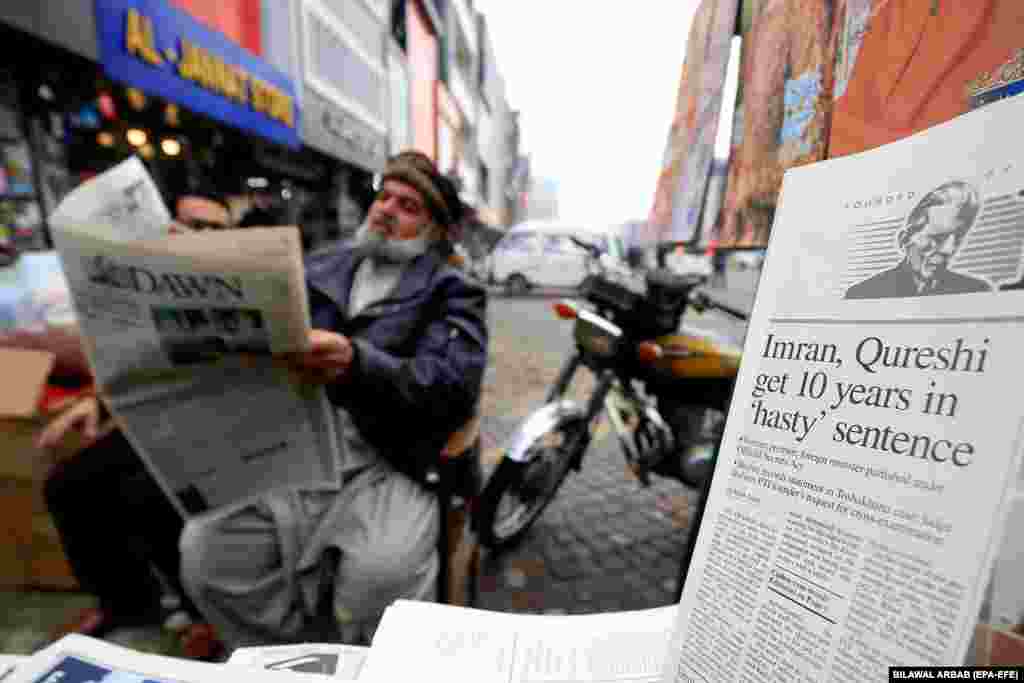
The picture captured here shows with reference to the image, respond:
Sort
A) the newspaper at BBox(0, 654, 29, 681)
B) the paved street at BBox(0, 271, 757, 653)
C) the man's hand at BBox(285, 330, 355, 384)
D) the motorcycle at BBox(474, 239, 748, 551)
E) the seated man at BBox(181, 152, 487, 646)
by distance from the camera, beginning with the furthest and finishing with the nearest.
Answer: the motorcycle at BBox(474, 239, 748, 551)
the paved street at BBox(0, 271, 757, 653)
the seated man at BBox(181, 152, 487, 646)
the man's hand at BBox(285, 330, 355, 384)
the newspaper at BBox(0, 654, 29, 681)

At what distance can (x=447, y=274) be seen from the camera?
1.35 m

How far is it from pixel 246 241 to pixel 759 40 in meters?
0.76

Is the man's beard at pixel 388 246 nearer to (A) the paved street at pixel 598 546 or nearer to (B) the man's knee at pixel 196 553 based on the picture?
(B) the man's knee at pixel 196 553

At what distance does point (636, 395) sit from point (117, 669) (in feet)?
6.28

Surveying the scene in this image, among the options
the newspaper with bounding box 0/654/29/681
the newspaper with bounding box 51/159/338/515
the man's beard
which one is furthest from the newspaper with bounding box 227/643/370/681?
the man's beard

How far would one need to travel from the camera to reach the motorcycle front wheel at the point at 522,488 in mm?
1714

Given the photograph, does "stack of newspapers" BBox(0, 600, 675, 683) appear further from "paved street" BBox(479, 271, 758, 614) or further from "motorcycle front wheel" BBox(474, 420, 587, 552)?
"paved street" BBox(479, 271, 758, 614)

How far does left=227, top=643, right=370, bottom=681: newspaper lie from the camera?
17.9 inches

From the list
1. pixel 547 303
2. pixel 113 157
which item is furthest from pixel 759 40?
pixel 547 303

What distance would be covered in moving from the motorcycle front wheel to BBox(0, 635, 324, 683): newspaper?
1.34m

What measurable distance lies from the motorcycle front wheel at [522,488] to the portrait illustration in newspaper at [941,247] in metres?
1.48

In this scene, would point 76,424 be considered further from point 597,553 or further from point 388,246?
point 597,553

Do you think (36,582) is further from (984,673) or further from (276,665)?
(984,673)

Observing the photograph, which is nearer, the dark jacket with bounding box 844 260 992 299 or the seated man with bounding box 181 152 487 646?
the dark jacket with bounding box 844 260 992 299
